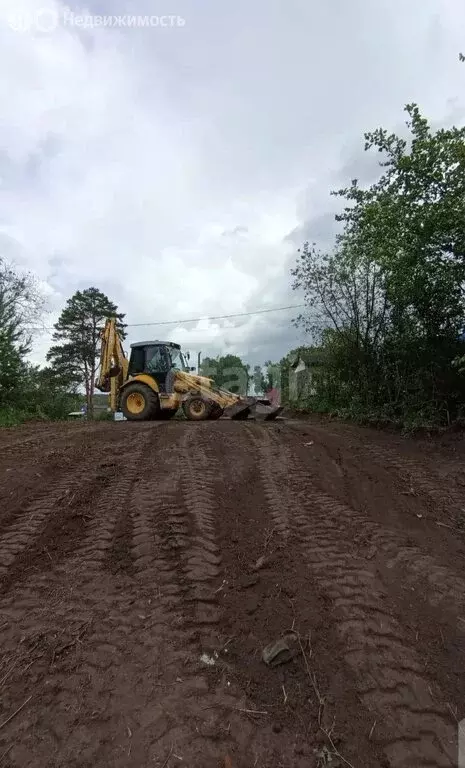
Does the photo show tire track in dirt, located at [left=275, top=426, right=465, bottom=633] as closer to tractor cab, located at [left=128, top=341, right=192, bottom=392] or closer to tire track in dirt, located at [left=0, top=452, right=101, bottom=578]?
tire track in dirt, located at [left=0, top=452, right=101, bottom=578]

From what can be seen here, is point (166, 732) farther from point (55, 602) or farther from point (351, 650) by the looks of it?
point (55, 602)

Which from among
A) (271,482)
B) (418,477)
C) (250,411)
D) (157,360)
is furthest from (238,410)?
(271,482)

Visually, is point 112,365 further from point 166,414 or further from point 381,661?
point 381,661

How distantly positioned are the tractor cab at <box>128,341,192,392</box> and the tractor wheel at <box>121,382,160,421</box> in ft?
1.62

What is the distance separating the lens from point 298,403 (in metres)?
20.7

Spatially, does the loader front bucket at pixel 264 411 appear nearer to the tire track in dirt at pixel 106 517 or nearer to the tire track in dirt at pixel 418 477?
the tire track in dirt at pixel 418 477

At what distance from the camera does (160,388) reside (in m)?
15.6

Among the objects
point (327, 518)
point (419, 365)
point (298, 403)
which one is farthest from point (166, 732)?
point (298, 403)

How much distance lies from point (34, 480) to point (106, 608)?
338 cm

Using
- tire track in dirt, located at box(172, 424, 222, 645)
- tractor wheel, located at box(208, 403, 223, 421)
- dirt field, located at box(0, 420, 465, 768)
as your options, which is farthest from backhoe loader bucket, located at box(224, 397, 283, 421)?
dirt field, located at box(0, 420, 465, 768)

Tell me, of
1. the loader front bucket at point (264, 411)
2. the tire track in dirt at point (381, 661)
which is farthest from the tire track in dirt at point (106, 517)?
the loader front bucket at point (264, 411)

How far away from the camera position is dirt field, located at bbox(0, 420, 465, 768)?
2.03 m

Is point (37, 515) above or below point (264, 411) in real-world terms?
below

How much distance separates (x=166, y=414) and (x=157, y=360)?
6.41 ft
